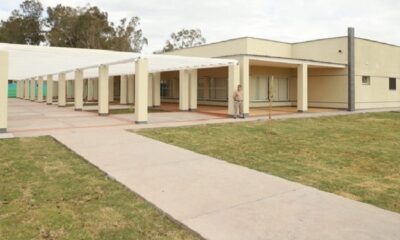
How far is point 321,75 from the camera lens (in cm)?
2572

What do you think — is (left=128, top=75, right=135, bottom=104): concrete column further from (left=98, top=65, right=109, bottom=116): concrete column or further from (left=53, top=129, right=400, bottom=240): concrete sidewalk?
(left=53, top=129, right=400, bottom=240): concrete sidewalk

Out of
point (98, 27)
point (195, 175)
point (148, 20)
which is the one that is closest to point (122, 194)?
point (195, 175)

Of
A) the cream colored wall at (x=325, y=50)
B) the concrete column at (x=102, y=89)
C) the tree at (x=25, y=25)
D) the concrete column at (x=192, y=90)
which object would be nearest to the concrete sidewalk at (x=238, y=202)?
the concrete column at (x=102, y=89)

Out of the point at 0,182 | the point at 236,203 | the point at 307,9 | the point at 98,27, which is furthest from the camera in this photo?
the point at 98,27

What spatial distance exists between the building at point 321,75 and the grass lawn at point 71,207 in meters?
17.1

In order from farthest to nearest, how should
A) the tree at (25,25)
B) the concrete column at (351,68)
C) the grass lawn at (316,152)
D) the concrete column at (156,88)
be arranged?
the tree at (25,25) → the concrete column at (156,88) → the concrete column at (351,68) → the grass lawn at (316,152)

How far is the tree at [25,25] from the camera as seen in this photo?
201ft

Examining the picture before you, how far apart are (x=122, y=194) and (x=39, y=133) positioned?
24.7 feet

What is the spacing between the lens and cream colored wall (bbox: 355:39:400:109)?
25.2 metres

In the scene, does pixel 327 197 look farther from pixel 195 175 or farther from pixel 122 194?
pixel 122 194

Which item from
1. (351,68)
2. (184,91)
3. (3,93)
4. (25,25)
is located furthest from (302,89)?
(25,25)

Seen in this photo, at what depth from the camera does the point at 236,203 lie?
486 cm

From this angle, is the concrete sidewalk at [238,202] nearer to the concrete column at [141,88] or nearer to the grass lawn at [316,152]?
the grass lawn at [316,152]

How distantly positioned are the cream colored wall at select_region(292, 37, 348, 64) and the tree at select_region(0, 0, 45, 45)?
163ft
